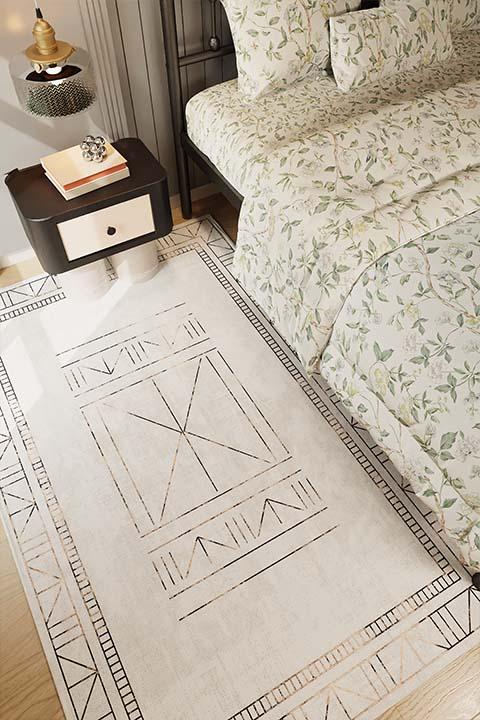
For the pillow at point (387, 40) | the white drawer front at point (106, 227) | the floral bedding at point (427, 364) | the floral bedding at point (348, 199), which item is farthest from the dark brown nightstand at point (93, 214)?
the floral bedding at point (427, 364)

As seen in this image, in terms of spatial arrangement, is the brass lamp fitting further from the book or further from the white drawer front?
the white drawer front

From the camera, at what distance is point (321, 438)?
2098 millimetres

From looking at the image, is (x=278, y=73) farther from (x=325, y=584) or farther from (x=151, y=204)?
(x=325, y=584)

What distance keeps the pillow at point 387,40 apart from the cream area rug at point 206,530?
0.94 meters

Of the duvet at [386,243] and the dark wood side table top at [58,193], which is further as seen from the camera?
the dark wood side table top at [58,193]

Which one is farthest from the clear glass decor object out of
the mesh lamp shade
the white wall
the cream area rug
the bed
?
the cream area rug

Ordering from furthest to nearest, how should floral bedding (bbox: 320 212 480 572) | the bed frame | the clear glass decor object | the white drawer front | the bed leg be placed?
the bed leg → the bed frame → the white drawer front → the clear glass decor object → floral bedding (bbox: 320 212 480 572)

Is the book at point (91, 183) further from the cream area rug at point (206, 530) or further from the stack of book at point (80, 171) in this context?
the cream area rug at point (206, 530)

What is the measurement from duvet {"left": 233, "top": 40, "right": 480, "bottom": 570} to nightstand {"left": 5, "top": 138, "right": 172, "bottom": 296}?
1.24ft

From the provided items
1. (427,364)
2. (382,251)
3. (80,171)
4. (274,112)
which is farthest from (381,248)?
(80,171)

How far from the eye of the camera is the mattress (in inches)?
86.2

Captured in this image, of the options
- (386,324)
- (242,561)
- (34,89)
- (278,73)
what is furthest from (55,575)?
(278,73)

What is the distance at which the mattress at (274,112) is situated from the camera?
219 centimetres

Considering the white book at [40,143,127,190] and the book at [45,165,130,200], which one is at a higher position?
A: the white book at [40,143,127,190]
